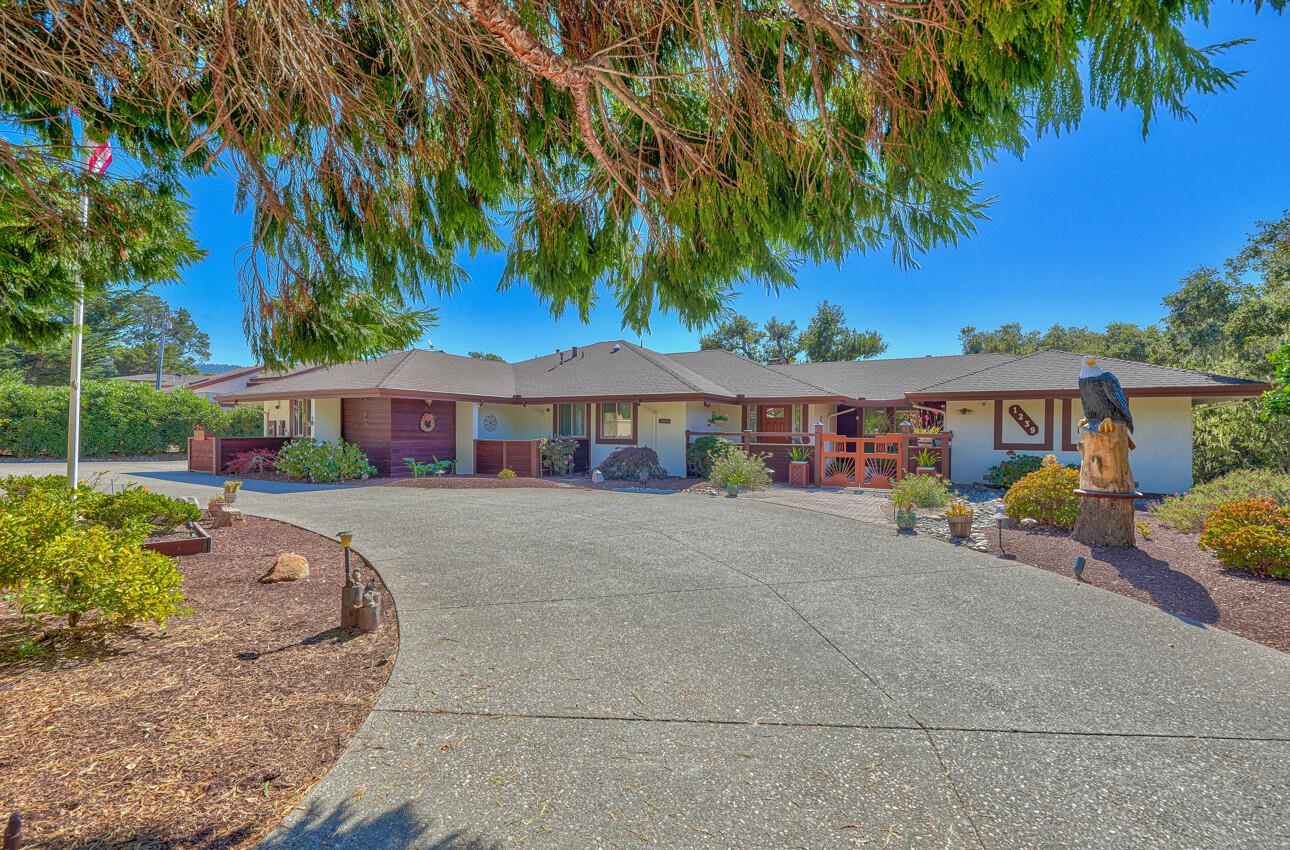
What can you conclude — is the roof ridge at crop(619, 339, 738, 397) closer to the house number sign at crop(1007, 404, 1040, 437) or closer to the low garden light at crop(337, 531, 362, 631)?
the house number sign at crop(1007, 404, 1040, 437)

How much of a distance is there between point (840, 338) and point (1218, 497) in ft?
96.9

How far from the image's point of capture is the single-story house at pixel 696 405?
541 inches

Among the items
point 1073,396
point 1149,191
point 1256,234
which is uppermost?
point 1256,234

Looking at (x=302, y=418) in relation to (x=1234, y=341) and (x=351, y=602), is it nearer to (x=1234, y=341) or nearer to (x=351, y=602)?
(x=351, y=602)

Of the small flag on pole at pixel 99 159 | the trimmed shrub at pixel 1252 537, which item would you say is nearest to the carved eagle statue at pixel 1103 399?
the trimmed shrub at pixel 1252 537

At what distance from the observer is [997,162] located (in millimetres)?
2453

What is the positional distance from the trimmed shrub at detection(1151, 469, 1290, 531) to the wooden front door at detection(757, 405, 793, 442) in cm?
1111

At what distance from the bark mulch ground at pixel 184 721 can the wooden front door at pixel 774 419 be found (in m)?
16.7

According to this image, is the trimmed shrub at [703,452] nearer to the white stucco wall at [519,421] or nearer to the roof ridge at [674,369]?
Answer: the roof ridge at [674,369]

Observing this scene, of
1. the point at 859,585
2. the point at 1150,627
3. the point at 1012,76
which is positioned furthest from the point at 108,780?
the point at 1150,627

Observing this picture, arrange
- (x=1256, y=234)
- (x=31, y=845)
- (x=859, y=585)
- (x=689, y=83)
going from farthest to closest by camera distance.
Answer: (x=1256, y=234) < (x=859, y=585) < (x=689, y=83) < (x=31, y=845)

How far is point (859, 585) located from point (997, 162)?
415 centimetres

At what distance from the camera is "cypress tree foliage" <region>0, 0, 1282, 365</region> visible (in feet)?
7.13

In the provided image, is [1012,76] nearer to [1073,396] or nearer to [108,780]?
[108,780]
